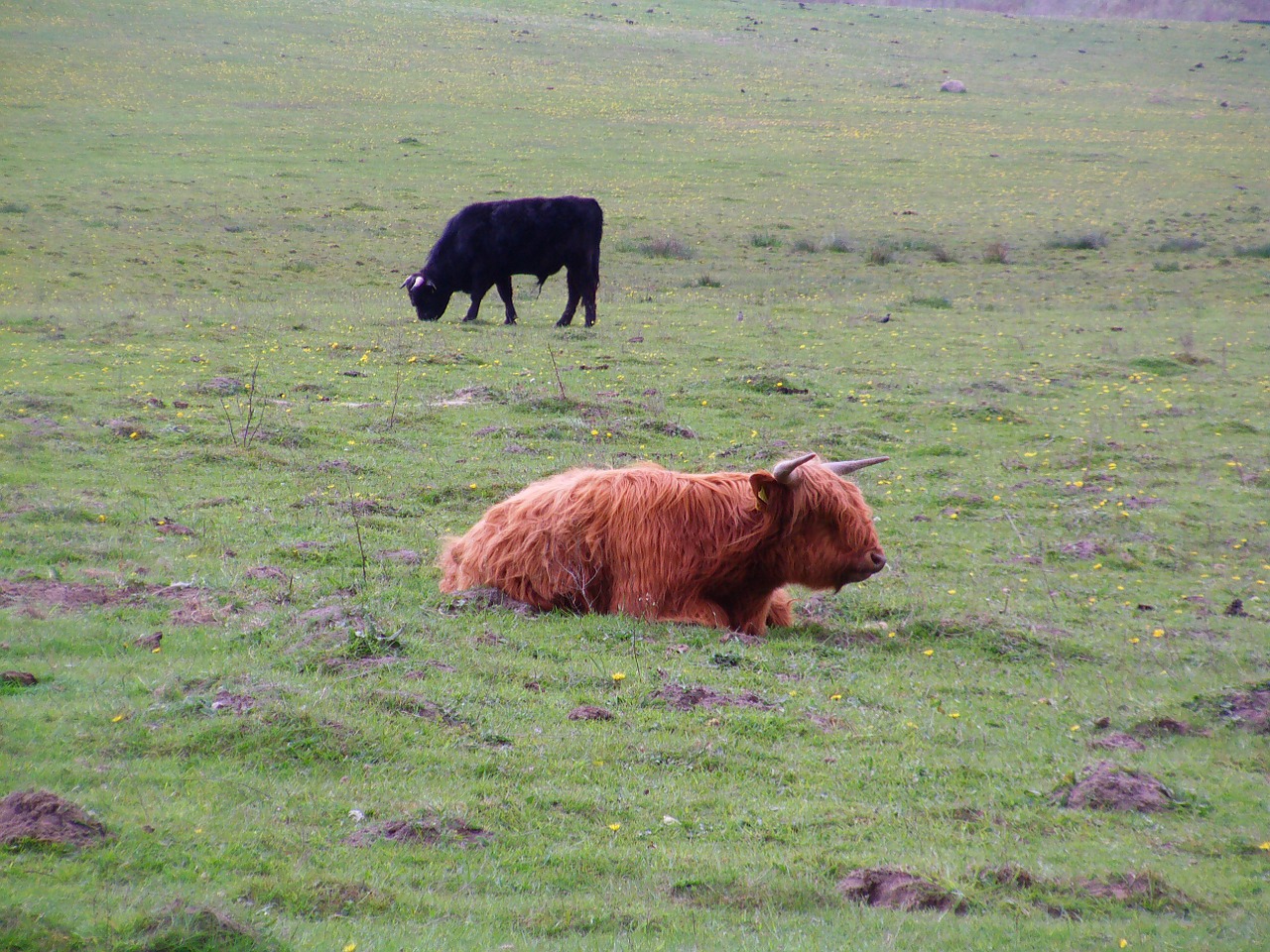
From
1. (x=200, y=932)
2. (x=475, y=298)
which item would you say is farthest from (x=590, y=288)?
(x=200, y=932)

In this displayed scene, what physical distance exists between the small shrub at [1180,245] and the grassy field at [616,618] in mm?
183

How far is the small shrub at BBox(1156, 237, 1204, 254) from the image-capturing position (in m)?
30.4

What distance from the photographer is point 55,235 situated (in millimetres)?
25766

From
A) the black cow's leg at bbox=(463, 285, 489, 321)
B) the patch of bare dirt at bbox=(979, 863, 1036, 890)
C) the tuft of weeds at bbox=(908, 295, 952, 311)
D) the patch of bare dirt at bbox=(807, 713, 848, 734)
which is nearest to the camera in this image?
the patch of bare dirt at bbox=(979, 863, 1036, 890)

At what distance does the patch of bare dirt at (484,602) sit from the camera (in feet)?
24.3

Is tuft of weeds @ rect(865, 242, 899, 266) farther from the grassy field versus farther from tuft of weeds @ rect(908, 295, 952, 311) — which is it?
tuft of weeds @ rect(908, 295, 952, 311)

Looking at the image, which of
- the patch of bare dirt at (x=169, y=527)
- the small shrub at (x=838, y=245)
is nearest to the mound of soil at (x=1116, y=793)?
the patch of bare dirt at (x=169, y=527)

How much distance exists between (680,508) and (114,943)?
4.80 m

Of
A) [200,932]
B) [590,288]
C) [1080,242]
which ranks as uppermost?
[200,932]

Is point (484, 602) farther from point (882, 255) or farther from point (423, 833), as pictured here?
point (882, 255)

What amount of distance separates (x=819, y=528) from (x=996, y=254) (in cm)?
2427

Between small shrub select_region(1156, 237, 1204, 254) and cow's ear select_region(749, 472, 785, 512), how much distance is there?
26529 millimetres

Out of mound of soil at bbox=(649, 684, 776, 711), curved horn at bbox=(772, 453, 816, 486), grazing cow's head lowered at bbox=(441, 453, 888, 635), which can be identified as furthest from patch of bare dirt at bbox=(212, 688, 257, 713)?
curved horn at bbox=(772, 453, 816, 486)

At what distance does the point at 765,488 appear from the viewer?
7.46 metres
